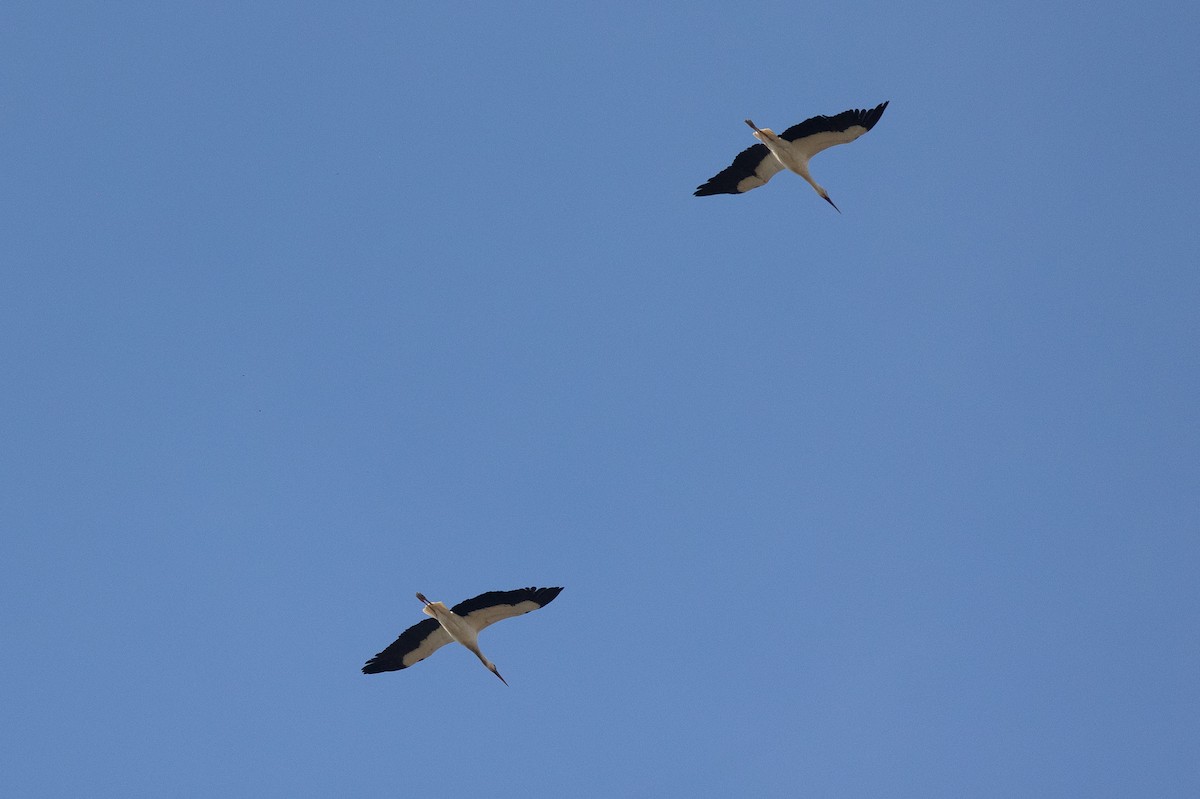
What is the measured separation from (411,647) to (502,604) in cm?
253

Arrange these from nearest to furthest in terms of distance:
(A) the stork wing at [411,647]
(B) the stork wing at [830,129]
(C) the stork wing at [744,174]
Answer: (B) the stork wing at [830,129], (A) the stork wing at [411,647], (C) the stork wing at [744,174]

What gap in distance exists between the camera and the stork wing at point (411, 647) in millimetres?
30609

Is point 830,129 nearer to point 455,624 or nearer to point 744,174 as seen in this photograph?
point 744,174

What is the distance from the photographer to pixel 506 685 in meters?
31.7

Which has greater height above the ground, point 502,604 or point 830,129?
point 830,129

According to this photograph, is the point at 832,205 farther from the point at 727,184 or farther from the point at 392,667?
the point at 392,667

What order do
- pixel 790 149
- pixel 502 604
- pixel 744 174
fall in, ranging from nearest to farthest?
pixel 502 604
pixel 790 149
pixel 744 174

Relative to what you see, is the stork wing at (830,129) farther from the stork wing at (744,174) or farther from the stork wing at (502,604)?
the stork wing at (502,604)

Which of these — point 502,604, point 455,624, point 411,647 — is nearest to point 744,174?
point 502,604

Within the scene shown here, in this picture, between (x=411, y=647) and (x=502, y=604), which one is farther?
(x=411, y=647)

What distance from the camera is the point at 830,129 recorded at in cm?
3005

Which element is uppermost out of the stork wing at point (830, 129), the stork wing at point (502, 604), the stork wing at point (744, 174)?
the stork wing at point (744, 174)

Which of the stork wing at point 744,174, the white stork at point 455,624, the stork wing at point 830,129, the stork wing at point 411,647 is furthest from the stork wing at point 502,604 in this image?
the stork wing at point 830,129

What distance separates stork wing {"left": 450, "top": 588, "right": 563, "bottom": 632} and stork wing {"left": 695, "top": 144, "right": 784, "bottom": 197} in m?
9.41
